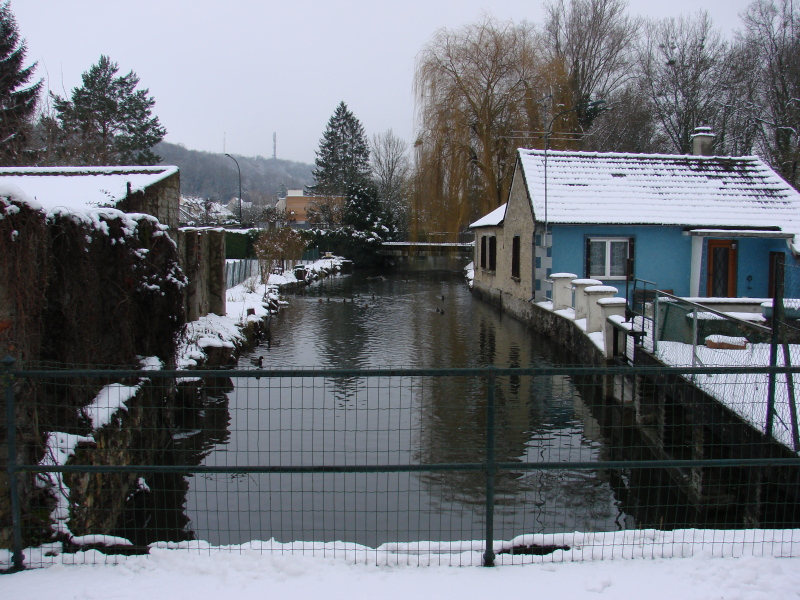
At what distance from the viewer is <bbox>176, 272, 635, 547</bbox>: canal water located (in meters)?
5.96

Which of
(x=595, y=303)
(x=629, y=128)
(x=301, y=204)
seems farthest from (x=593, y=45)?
(x=301, y=204)

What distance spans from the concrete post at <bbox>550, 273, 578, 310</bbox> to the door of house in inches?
183

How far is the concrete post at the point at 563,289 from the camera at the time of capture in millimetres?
14883

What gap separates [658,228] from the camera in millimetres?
16750

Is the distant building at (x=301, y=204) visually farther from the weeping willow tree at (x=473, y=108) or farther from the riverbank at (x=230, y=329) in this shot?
the riverbank at (x=230, y=329)

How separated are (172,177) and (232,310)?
16.9 feet

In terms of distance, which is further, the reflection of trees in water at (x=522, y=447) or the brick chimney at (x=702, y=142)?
the brick chimney at (x=702, y=142)

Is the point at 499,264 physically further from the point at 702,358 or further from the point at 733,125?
the point at 733,125

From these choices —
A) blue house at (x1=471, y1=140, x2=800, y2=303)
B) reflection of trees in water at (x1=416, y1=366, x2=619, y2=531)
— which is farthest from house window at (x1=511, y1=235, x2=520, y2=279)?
reflection of trees in water at (x1=416, y1=366, x2=619, y2=531)

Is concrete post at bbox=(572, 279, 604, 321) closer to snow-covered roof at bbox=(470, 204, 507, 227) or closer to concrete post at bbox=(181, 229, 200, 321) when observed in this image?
concrete post at bbox=(181, 229, 200, 321)

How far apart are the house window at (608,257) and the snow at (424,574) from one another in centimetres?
1361

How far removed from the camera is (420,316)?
63.9ft

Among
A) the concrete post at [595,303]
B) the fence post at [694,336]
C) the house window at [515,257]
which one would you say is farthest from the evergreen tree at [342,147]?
the fence post at [694,336]

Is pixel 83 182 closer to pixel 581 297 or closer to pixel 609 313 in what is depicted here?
pixel 609 313
